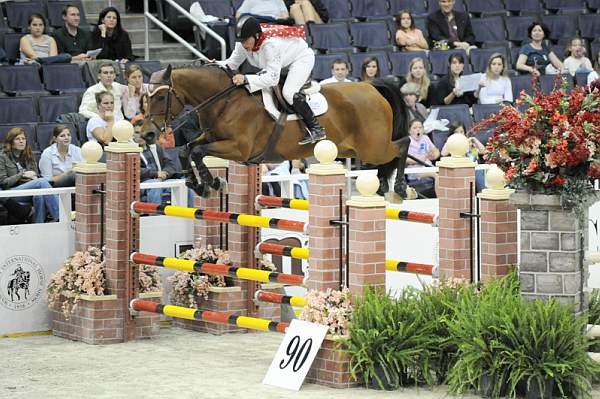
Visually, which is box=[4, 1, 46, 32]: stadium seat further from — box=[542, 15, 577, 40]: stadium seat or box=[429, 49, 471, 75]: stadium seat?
box=[542, 15, 577, 40]: stadium seat

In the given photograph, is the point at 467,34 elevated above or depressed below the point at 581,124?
above

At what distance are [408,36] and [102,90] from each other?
484 centimetres

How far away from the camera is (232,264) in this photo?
38.2 ft

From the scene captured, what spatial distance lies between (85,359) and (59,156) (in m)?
2.66

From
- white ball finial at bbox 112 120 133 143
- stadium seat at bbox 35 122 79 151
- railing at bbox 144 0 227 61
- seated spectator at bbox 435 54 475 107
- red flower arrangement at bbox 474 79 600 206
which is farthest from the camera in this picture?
seated spectator at bbox 435 54 475 107

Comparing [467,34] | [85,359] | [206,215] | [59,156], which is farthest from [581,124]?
[467,34]

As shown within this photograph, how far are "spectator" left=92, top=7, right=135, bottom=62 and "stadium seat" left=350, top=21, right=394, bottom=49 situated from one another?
3.17 meters

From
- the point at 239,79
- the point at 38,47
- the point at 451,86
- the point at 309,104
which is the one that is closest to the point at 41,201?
the point at 239,79

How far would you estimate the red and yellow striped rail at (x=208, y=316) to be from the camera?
9953mm

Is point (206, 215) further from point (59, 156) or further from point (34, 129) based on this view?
point (34, 129)

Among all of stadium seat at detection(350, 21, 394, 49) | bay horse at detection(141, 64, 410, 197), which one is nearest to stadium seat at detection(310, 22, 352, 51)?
stadium seat at detection(350, 21, 394, 49)

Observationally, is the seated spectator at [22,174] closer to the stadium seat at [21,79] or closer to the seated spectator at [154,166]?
the seated spectator at [154,166]

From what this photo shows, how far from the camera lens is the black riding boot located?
11484mm

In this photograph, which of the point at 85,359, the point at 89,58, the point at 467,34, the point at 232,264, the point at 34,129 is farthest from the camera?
the point at 467,34
